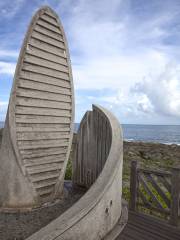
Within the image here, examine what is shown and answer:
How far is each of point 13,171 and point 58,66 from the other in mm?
2782

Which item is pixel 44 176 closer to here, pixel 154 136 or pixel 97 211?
pixel 97 211

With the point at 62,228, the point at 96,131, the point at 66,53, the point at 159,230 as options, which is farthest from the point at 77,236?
the point at 66,53

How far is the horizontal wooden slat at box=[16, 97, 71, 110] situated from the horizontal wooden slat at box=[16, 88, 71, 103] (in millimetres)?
76

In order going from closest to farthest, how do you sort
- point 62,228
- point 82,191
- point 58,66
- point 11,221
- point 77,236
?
point 62,228 < point 77,236 < point 11,221 < point 58,66 < point 82,191

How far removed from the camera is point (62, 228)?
3.46m

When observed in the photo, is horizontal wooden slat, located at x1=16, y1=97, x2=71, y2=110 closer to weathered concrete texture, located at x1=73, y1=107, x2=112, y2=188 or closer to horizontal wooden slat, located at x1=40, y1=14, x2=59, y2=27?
weathered concrete texture, located at x1=73, y1=107, x2=112, y2=188

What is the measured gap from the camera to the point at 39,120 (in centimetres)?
582

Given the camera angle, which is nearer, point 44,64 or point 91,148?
point 44,64

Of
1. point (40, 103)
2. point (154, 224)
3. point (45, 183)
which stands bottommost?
point (154, 224)

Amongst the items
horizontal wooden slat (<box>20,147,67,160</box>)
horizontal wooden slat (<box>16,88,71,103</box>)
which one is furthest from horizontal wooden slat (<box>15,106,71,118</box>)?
horizontal wooden slat (<box>20,147,67,160</box>)

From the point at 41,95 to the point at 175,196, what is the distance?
12.3 feet

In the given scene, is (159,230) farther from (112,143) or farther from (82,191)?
(82,191)

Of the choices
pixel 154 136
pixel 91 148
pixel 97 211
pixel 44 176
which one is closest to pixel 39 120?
pixel 44 176

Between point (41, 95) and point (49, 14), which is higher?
point (49, 14)
